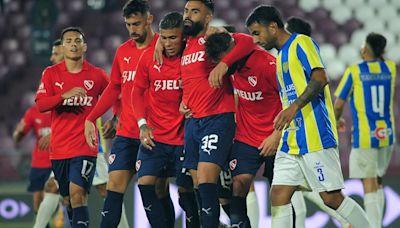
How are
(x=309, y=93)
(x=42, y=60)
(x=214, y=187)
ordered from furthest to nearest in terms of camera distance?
1. (x=42, y=60)
2. (x=214, y=187)
3. (x=309, y=93)

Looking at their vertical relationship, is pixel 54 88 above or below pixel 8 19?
below

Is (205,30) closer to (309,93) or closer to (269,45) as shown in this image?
(269,45)

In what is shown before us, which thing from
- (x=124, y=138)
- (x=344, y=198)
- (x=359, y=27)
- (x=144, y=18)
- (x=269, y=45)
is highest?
(x=359, y=27)

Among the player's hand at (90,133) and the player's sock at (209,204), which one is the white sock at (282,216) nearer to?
the player's sock at (209,204)

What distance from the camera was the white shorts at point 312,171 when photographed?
19.6 feet

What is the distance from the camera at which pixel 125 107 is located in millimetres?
7566

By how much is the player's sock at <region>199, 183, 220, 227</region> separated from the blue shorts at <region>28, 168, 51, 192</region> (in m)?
4.47

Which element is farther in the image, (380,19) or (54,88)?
(380,19)

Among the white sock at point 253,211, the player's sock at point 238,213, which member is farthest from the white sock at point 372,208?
the player's sock at point 238,213

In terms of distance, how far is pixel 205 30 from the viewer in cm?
698

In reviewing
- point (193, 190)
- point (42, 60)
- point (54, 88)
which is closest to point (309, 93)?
point (193, 190)

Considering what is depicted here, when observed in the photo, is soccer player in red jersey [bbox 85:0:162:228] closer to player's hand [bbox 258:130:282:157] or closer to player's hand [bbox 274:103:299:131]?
player's hand [bbox 258:130:282:157]

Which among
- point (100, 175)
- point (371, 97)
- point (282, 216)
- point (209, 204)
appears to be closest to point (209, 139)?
point (209, 204)

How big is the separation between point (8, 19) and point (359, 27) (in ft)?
20.0
